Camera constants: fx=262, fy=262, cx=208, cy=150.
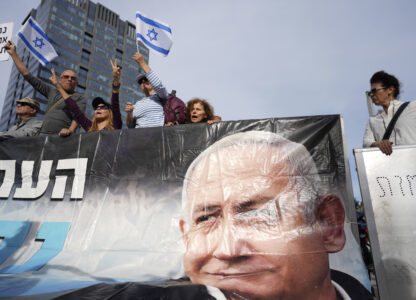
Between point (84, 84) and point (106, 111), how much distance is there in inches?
2702

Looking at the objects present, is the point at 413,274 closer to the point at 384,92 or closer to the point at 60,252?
the point at 384,92

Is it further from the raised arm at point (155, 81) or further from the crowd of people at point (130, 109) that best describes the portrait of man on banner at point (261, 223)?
the raised arm at point (155, 81)

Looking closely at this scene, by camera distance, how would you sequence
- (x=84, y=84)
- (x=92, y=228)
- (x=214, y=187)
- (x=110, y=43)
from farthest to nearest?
1. (x=110, y=43)
2. (x=84, y=84)
3. (x=92, y=228)
4. (x=214, y=187)

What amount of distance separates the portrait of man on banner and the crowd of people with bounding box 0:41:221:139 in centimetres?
98

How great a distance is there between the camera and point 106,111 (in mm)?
3791

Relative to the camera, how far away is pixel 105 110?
12.4ft

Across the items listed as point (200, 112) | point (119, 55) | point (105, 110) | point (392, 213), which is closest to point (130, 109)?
point (105, 110)

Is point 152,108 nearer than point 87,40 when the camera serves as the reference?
Yes

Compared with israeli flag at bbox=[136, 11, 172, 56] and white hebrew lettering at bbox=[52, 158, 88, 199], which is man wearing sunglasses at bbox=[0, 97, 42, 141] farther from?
israeli flag at bbox=[136, 11, 172, 56]

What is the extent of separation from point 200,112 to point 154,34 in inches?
70.0

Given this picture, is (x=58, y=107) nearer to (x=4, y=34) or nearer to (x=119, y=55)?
(x=4, y=34)

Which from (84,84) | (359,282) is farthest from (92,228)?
(84,84)

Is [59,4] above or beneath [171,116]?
above

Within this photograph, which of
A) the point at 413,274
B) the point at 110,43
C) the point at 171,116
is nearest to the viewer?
the point at 413,274
